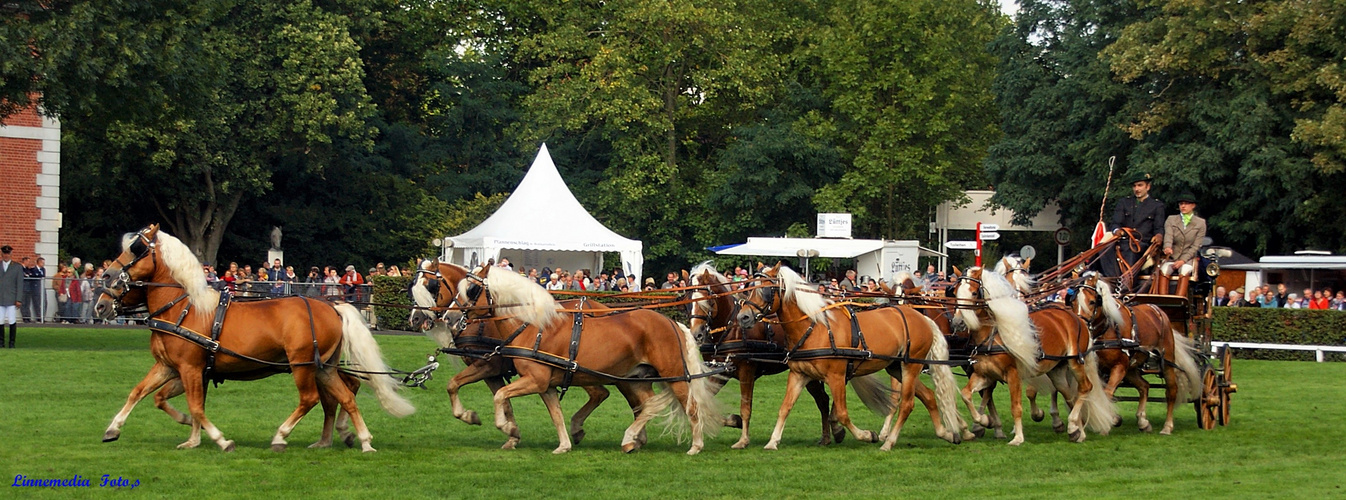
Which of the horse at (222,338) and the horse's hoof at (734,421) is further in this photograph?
the horse's hoof at (734,421)

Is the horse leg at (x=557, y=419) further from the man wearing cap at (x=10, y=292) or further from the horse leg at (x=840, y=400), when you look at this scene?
the man wearing cap at (x=10, y=292)

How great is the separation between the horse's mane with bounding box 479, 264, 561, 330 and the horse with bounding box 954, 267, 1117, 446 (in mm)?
4309

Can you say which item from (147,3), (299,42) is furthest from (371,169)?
(147,3)

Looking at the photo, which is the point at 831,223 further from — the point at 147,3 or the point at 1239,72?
the point at 147,3

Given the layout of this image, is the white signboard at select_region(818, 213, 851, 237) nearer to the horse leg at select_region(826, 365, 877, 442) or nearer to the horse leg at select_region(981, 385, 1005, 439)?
the horse leg at select_region(981, 385, 1005, 439)

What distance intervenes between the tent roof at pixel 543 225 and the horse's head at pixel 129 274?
66.3 ft

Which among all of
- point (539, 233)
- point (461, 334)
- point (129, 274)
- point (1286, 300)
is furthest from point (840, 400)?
point (1286, 300)

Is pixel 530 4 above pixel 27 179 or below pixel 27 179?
above

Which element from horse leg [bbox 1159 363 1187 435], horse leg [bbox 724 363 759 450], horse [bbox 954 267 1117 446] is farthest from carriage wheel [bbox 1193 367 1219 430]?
horse leg [bbox 724 363 759 450]

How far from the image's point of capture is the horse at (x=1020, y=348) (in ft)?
45.9

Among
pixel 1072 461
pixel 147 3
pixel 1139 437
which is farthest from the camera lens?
pixel 147 3

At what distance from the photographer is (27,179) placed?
3278cm

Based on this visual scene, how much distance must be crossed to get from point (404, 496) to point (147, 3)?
16759mm

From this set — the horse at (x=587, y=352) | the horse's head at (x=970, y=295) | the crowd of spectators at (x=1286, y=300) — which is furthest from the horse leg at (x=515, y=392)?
the crowd of spectators at (x=1286, y=300)
